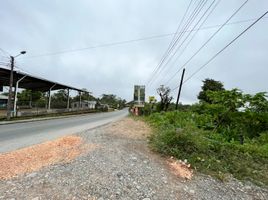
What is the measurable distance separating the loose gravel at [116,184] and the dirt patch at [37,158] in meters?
0.29

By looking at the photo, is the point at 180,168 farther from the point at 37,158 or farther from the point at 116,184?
the point at 37,158

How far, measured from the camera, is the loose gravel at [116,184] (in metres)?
3.54

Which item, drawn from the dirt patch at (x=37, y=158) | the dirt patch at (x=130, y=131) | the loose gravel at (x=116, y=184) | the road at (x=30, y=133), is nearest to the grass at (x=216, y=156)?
the loose gravel at (x=116, y=184)

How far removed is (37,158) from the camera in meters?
5.18

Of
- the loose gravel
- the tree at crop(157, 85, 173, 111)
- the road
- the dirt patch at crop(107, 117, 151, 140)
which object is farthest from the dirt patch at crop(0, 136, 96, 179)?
the tree at crop(157, 85, 173, 111)

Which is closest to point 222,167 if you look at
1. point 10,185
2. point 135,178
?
point 135,178

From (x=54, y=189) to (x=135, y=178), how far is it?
1483mm

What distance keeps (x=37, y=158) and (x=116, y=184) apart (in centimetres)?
233

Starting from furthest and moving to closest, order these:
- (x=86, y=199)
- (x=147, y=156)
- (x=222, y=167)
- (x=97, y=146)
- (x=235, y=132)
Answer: (x=235, y=132)
(x=97, y=146)
(x=147, y=156)
(x=222, y=167)
(x=86, y=199)

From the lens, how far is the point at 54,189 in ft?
11.8

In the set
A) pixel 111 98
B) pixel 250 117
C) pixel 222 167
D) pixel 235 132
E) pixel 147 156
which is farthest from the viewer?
pixel 111 98

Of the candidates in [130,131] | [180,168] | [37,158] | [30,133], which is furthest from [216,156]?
[30,133]

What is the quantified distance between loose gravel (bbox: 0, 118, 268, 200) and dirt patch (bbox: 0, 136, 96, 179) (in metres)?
0.29

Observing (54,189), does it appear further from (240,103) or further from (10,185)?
(240,103)
